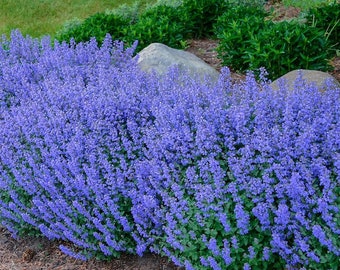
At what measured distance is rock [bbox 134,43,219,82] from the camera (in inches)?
204

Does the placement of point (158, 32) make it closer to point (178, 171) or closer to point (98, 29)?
point (98, 29)

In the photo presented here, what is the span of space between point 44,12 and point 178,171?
6595 mm

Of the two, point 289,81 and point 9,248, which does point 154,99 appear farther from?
point 9,248

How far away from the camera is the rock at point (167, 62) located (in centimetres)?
518

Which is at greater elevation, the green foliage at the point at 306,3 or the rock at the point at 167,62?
the rock at the point at 167,62

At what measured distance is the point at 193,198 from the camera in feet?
10.9

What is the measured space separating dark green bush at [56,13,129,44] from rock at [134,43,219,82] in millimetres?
1247

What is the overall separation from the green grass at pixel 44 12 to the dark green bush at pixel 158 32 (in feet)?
8.06

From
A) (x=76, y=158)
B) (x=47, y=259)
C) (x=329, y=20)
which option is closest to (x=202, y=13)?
(x=329, y=20)

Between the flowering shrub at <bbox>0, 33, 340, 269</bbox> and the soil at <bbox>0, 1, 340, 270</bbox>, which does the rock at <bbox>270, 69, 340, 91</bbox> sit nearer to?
the flowering shrub at <bbox>0, 33, 340, 269</bbox>

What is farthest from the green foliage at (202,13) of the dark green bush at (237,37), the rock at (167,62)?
the rock at (167,62)

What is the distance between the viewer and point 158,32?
6379 millimetres

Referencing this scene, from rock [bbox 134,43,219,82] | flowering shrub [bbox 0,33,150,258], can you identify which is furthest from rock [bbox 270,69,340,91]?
flowering shrub [bbox 0,33,150,258]

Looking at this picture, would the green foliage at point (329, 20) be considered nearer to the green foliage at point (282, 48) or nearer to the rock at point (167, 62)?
the green foliage at point (282, 48)
